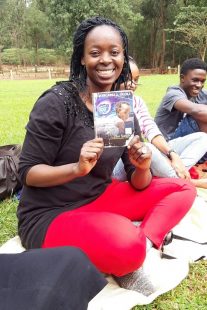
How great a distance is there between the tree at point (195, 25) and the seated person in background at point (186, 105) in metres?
27.9

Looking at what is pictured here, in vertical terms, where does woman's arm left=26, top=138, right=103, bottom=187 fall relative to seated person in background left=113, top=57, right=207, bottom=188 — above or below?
above

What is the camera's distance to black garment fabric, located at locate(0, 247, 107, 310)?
148 centimetres

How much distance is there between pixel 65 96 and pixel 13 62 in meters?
43.2

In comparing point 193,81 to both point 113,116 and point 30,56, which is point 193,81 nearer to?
point 113,116

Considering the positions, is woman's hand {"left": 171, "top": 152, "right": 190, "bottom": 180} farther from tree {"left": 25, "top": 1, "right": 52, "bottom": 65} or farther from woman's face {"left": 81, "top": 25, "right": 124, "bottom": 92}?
tree {"left": 25, "top": 1, "right": 52, "bottom": 65}

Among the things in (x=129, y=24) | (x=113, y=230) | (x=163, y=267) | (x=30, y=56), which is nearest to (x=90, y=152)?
(x=113, y=230)

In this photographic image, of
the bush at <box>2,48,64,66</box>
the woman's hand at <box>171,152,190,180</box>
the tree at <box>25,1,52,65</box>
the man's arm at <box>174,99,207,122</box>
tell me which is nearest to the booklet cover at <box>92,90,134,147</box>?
the woman's hand at <box>171,152,190,180</box>

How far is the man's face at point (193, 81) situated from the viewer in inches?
176

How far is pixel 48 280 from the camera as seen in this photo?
1.53 m

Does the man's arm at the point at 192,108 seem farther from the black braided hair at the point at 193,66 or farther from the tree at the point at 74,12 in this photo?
the tree at the point at 74,12

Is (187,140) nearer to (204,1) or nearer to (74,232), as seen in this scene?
(74,232)

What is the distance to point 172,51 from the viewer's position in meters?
39.2

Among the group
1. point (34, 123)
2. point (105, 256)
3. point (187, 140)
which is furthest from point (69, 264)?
point (187, 140)

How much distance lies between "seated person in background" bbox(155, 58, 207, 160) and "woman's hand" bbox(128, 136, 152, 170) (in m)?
1.94
